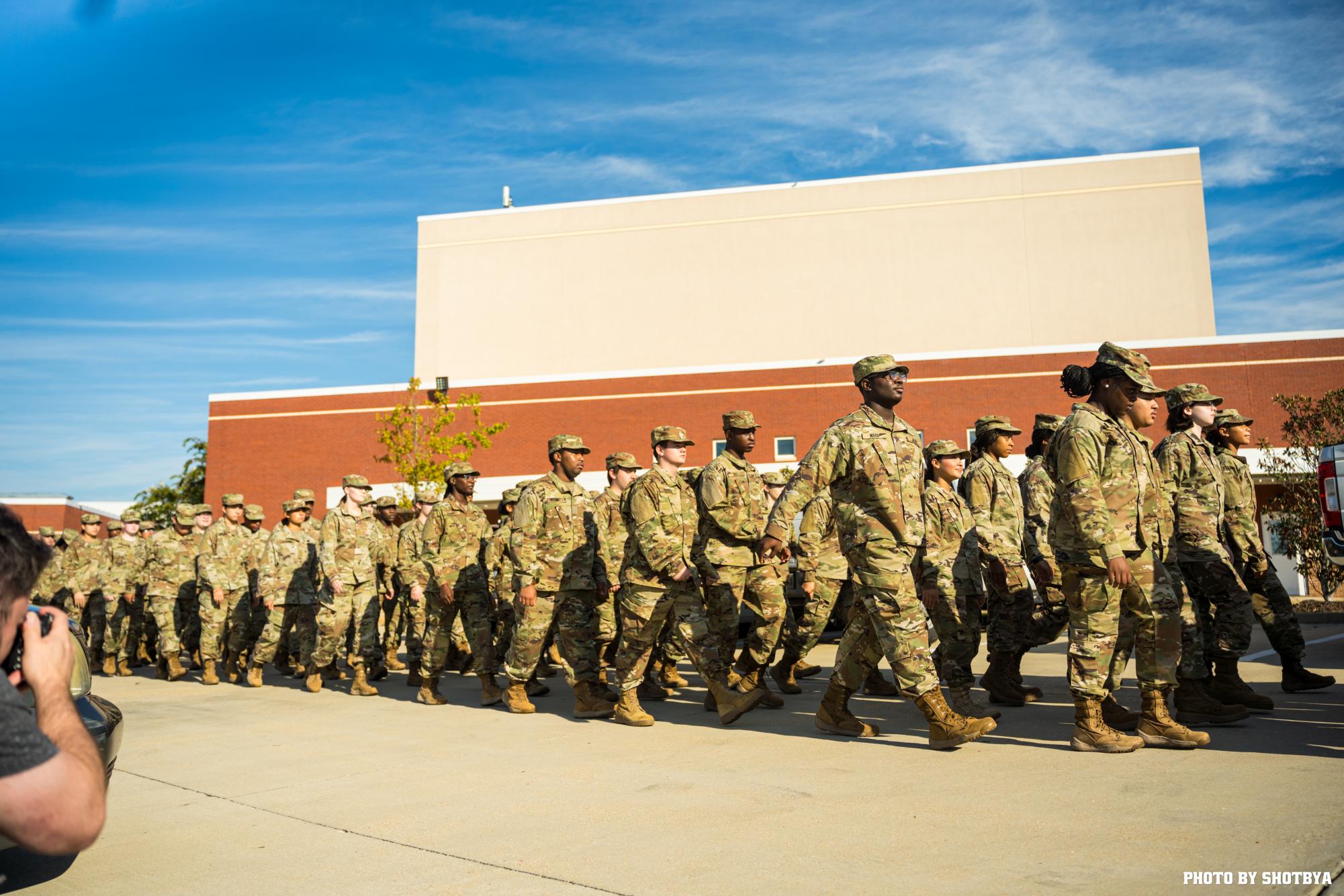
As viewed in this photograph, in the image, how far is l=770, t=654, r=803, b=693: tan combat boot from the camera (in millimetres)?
9500

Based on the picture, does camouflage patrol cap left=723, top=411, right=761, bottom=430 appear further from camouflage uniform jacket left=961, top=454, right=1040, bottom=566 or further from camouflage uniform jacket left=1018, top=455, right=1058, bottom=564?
camouflage uniform jacket left=1018, top=455, right=1058, bottom=564

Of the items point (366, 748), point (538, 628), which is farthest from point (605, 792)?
point (538, 628)

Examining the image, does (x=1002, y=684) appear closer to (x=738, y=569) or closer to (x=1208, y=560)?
(x=1208, y=560)

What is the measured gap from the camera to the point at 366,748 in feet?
24.0

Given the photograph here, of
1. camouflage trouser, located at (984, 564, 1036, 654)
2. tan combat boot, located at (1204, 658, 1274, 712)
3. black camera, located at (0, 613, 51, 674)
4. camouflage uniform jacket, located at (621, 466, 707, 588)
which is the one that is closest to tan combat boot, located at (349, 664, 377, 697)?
camouflage uniform jacket, located at (621, 466, 707, 588)

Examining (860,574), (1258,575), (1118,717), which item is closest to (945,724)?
(860,574)

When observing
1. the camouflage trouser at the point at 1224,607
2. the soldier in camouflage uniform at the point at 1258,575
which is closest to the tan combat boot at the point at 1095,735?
the camouflage trouser at the point at 1224,607

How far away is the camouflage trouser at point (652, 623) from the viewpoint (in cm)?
803

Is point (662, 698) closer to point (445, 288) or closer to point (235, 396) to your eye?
point (235, 396)

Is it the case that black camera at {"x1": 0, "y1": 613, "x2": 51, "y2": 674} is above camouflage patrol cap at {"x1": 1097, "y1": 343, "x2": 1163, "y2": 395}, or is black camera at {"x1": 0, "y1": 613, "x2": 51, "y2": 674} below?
below

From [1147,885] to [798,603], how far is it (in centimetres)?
1100

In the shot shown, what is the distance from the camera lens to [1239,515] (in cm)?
791

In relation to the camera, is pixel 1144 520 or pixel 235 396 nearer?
pixel 1144 520

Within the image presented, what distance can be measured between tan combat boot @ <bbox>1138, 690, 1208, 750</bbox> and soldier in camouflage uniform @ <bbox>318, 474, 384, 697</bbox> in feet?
24.7
